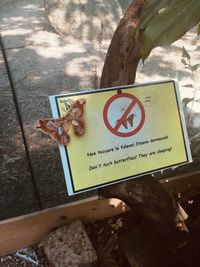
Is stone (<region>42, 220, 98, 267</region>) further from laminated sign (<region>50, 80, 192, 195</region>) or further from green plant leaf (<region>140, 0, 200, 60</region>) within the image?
green plant leaf (<region>140, 0, 200, 60</region>)

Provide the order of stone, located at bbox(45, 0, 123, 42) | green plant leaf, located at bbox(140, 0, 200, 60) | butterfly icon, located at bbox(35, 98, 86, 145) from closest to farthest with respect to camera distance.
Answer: green plant leaf, located at bbox(140, 0, 200, 60) → butterfly icon, located at bbox(35, 98, 86, 145) → stone, located at bbox(45, 0, 123, 42)

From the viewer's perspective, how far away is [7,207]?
1.21 metres

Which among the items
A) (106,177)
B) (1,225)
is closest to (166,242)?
(106,177)

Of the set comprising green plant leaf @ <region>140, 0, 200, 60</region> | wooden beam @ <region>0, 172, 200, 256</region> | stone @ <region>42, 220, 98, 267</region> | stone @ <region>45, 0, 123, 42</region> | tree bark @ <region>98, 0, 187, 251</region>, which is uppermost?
stone @ <region>45, 0, 123, 42</region>

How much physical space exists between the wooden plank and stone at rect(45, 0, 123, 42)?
0.61 meters

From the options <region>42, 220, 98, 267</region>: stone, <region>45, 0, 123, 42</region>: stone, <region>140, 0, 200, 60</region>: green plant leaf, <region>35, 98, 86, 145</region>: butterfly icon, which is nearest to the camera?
<region>140, 0, 200, 60</region>: green plant leaf

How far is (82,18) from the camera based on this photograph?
1.30 meters

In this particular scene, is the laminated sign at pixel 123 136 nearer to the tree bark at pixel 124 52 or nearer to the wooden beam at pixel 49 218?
the tree bark at pixel 124 52

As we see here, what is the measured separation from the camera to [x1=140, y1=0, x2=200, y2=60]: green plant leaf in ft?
1.72

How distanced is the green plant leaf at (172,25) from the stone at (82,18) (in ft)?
2.47

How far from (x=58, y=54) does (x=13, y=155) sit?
1.36 ft

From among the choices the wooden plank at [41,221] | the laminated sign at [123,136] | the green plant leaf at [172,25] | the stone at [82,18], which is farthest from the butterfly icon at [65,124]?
the stone at [82,18]

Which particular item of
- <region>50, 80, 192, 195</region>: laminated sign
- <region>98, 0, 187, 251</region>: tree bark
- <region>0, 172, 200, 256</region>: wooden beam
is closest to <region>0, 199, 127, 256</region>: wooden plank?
<region>0, 172, 200, 256</region>: wooden beam

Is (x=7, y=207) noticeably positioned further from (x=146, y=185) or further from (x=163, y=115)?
(x=163, y=115)
